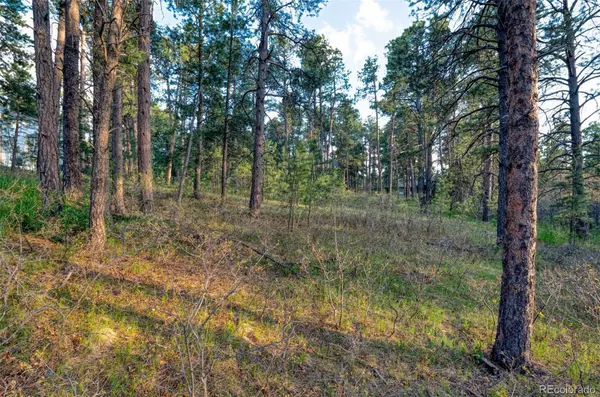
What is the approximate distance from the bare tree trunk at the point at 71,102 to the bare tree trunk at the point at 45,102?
1.03ft

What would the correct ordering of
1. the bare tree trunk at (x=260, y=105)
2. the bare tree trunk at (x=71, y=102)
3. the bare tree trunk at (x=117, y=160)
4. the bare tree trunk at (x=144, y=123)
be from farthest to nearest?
the bare tree trunk at (x=260, y=105) → the bare tree trunk at (x=144, y=123) → the bare tree trunk at (x=117, y=160) → the bare tree trunk at (x=71, y=102)

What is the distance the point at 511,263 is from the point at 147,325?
15.2ft

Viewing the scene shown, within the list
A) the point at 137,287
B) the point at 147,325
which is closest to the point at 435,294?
the point at 147,325

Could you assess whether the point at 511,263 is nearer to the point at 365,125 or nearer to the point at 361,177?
the point at 365,125

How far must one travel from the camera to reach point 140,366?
2680 mm

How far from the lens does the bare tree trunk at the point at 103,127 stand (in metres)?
4.40

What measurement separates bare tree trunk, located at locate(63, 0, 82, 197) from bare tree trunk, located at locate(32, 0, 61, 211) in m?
0.32

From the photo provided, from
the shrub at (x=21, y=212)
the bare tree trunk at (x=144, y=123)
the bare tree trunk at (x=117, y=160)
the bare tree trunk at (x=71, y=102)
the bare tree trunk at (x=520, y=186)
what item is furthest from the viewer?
the bare tree trunk at (x=144, y=123)

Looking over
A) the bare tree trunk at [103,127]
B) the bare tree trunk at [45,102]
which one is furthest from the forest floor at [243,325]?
the bare tree trunk at [45,102]

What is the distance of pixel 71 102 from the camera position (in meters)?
6.08

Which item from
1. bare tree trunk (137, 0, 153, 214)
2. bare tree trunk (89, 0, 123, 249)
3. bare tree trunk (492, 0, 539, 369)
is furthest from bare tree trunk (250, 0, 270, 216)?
bare tree trunk (492, 0, 539, 369)

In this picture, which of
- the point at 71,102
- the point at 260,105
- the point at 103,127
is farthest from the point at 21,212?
the point at 260,105

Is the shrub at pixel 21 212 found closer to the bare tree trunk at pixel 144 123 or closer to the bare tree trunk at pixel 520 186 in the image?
the bare tree trunk at pixel 144 123

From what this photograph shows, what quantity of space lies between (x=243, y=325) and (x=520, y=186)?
157 inches
